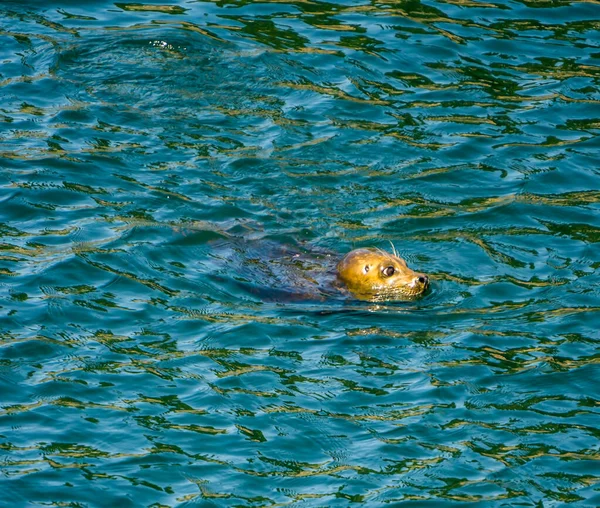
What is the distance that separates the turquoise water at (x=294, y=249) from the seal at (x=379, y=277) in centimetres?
20

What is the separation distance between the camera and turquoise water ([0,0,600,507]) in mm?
6844

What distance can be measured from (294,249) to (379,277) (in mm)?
985

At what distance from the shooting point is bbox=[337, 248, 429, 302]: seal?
29.1ft

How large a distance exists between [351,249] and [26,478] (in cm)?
406

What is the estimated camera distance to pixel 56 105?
465 inches

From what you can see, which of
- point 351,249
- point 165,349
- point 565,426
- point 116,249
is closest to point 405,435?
point 565,426

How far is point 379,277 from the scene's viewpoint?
894 centimetres

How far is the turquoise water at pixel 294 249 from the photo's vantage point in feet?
22.5

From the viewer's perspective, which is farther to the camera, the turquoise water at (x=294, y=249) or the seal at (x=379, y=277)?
the seal at (x=379, y=277)

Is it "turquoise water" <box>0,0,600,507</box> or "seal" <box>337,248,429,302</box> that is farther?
"seal" <box>337,248,429,302</box>

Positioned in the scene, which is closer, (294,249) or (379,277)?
(379,277)

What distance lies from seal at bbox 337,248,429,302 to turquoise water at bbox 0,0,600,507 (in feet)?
0.66

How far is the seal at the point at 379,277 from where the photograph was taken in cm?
886

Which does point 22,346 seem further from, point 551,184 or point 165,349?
point 551,184
